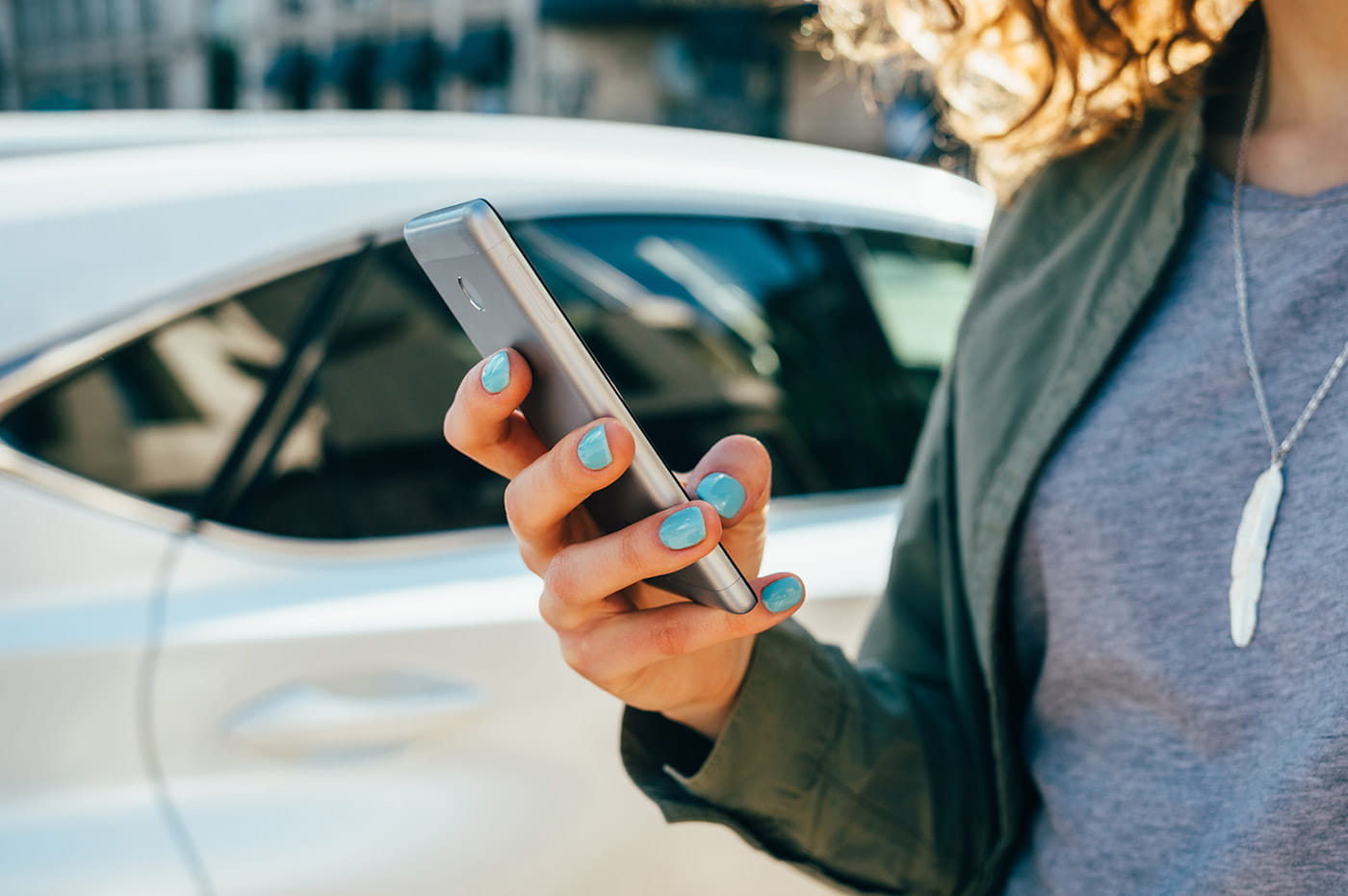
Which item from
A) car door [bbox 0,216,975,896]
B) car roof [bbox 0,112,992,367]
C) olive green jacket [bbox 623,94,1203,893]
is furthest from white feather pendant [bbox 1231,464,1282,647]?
car roof [bbox 0,112,992,367]

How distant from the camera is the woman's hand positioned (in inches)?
27.2

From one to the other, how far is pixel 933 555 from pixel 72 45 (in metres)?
37.0

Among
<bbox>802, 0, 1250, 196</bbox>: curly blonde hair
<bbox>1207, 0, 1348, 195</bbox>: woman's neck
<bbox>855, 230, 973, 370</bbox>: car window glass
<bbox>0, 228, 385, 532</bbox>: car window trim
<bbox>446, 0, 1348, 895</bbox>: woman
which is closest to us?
<bbox>446, 0, 1348, 895</bbox>: woman

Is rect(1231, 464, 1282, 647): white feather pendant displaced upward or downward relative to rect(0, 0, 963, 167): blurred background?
upward

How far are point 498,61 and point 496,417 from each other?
25807 mm

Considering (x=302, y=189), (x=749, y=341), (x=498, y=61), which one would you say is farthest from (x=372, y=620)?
(x=498, y=61)

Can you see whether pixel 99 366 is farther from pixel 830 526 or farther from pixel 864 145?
pixel 864 145

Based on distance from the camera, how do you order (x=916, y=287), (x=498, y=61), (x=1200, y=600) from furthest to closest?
(x=498, y=61)
(x=916, y=287)
(x=1200, y=600)

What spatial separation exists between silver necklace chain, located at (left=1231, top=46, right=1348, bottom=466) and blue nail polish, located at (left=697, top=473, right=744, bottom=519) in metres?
0.41

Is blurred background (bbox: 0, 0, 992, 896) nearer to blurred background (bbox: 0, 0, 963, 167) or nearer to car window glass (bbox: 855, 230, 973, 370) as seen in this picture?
car window glass (bbox: 855, 230, 973, 370)

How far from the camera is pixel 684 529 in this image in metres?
0.69

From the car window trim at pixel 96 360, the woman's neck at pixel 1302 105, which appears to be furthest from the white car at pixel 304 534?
the woman's neck at pixel 1302 105

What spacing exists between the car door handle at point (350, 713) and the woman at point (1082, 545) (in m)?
0.60

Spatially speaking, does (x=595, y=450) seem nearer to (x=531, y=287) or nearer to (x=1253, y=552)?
(x=531, y=287)
